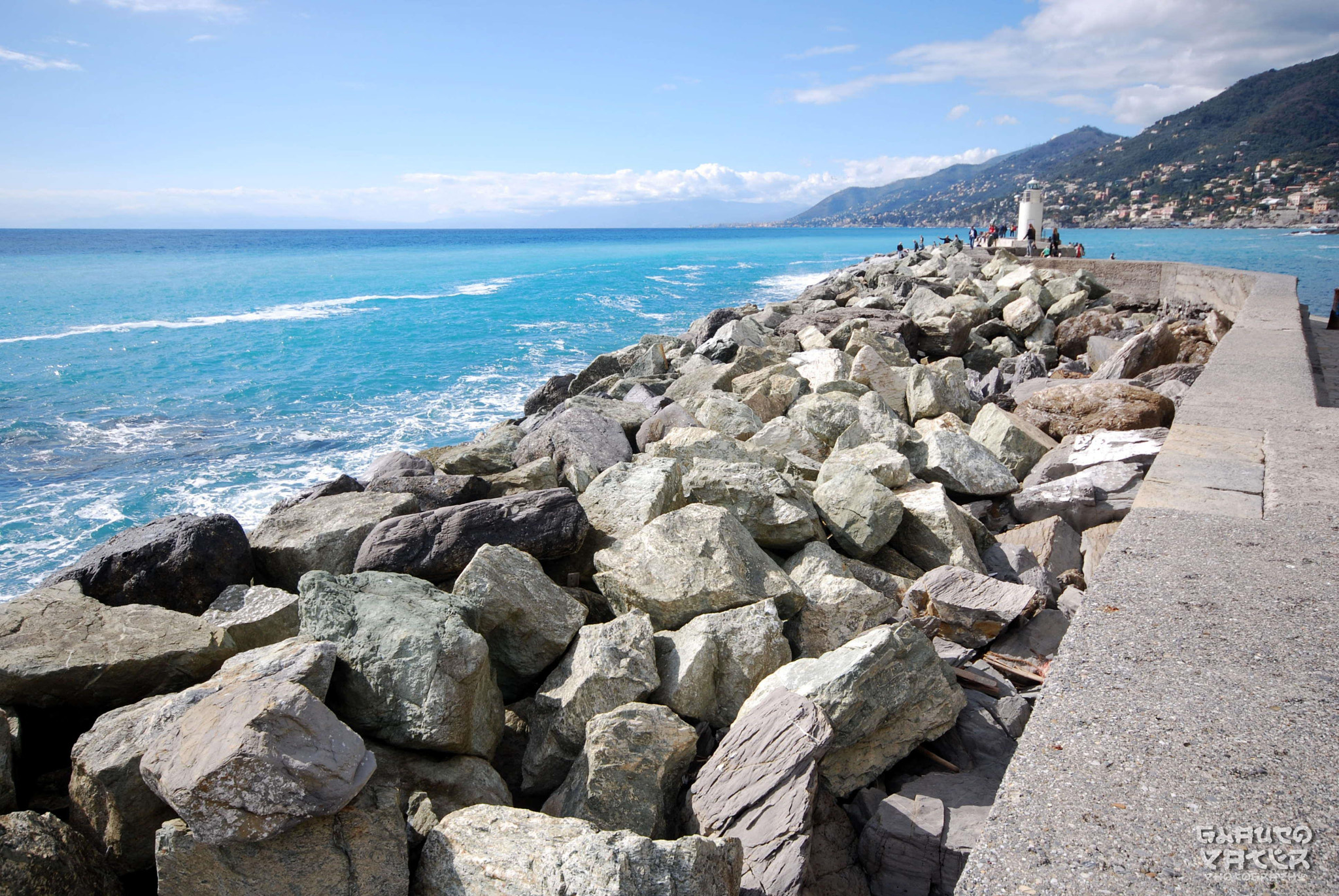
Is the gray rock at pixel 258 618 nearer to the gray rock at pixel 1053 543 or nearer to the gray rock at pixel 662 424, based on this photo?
the gray rock at pixel 662 424

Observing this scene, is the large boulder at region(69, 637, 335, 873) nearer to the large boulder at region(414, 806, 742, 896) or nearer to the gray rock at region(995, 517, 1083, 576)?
the large boulder at region(414, 806, 742, 896)

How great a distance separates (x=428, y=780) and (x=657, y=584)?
1.25m

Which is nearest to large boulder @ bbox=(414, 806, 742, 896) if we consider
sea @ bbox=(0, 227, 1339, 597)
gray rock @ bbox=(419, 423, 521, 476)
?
gray rock @ bbox=(419, 423, 521, 476)

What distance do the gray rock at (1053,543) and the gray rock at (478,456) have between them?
11.7ft

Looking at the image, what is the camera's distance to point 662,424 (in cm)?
607

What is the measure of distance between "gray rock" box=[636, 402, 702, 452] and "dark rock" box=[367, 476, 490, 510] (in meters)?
1.76

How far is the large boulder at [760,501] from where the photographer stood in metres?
3.89

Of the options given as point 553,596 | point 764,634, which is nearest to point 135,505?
point 553,596

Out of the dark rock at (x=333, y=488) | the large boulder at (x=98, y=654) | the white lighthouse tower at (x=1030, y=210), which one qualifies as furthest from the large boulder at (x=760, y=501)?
the white lighthouse tower at (x=1030, y=210)

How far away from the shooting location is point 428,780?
2494mm

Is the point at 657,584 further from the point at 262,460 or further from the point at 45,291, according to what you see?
the point at 45,291

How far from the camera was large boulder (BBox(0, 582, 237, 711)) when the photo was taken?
2.60 meters

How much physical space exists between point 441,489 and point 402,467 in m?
1.12

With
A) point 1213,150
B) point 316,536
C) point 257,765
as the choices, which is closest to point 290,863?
point 257,765
